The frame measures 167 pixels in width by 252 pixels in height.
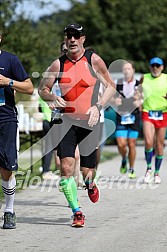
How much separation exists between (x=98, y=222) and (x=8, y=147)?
136 centimetres

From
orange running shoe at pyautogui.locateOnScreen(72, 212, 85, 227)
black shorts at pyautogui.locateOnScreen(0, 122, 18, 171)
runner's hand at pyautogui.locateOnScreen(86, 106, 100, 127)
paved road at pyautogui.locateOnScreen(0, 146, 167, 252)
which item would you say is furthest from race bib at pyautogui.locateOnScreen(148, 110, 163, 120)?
black shorts at pyautogui.locateOnScreen(0, 122, 18, 171)

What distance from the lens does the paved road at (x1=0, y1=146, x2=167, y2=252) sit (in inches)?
308

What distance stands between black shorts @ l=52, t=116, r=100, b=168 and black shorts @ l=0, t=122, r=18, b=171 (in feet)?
1.95

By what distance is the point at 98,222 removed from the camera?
9328 mm

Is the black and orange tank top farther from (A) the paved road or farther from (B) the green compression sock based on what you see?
(A) the paved road

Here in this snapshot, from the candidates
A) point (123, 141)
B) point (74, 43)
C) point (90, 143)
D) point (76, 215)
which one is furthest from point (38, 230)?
point (123, 141)

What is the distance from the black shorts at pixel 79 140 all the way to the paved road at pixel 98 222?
0.73m

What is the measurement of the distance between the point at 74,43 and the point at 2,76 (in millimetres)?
1023

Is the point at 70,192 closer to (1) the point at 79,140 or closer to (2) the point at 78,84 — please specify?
(1) the point at 79,140

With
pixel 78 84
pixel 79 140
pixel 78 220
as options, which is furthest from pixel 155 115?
pixel 78 220

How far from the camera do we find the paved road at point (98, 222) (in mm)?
7820

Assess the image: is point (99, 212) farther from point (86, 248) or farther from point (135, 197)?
point (86, 248)

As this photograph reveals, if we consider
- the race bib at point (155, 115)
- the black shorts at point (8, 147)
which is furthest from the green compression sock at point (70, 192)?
the race bib at point (155, 115)

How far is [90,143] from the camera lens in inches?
364
